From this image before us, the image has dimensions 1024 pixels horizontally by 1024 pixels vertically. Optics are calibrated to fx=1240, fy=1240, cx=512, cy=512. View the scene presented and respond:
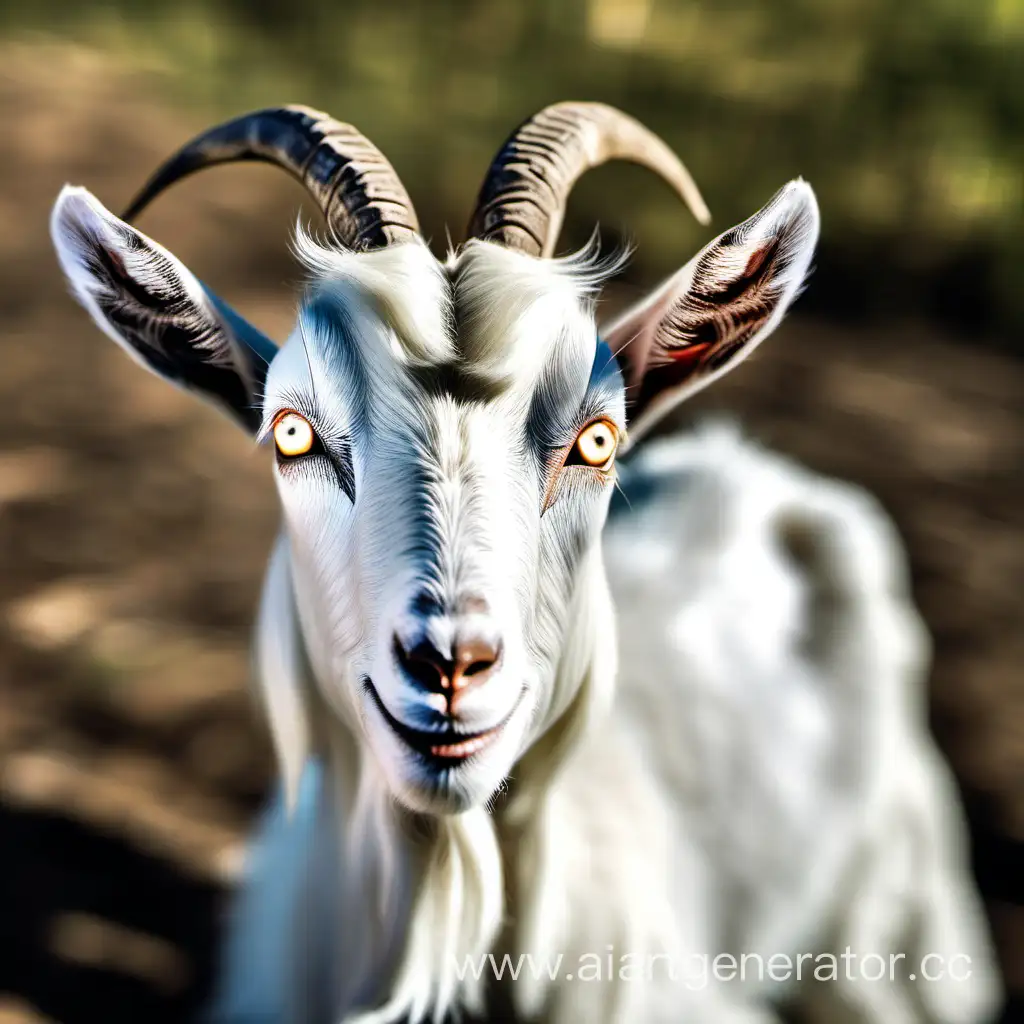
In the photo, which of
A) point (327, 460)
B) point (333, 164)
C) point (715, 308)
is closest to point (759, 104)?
point (715, 308)

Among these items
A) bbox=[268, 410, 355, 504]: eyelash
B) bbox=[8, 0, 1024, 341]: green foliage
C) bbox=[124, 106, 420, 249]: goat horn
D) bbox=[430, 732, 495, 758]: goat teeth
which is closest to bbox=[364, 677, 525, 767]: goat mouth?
bbox=[430, 732, 495, 758]: goat teeth

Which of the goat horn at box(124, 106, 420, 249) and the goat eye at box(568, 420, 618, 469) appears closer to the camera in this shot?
the goat eye at box(568, 420, 618, 469)

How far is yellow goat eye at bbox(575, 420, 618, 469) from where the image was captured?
2328mm

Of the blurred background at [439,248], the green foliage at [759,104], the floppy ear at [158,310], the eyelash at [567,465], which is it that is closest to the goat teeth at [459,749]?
the eyelash at [567,465]

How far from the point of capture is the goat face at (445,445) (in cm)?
209

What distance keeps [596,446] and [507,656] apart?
48 cm

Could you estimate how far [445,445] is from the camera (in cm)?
219

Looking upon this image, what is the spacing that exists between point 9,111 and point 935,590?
21.8ft

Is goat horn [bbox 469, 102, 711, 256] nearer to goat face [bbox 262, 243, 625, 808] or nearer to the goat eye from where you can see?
goat face [bbox 262, 243, 625, 808]

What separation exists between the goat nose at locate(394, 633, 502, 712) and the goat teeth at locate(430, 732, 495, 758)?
0.32 feet

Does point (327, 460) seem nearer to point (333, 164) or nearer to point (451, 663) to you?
point (451, 663)

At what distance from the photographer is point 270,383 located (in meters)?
2.38

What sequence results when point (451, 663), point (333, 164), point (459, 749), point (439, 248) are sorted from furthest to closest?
point (439, 248) < point (333, 164) < point (459, 749) < point (451, 663)

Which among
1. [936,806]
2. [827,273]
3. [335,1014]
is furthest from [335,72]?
[335,1014]
